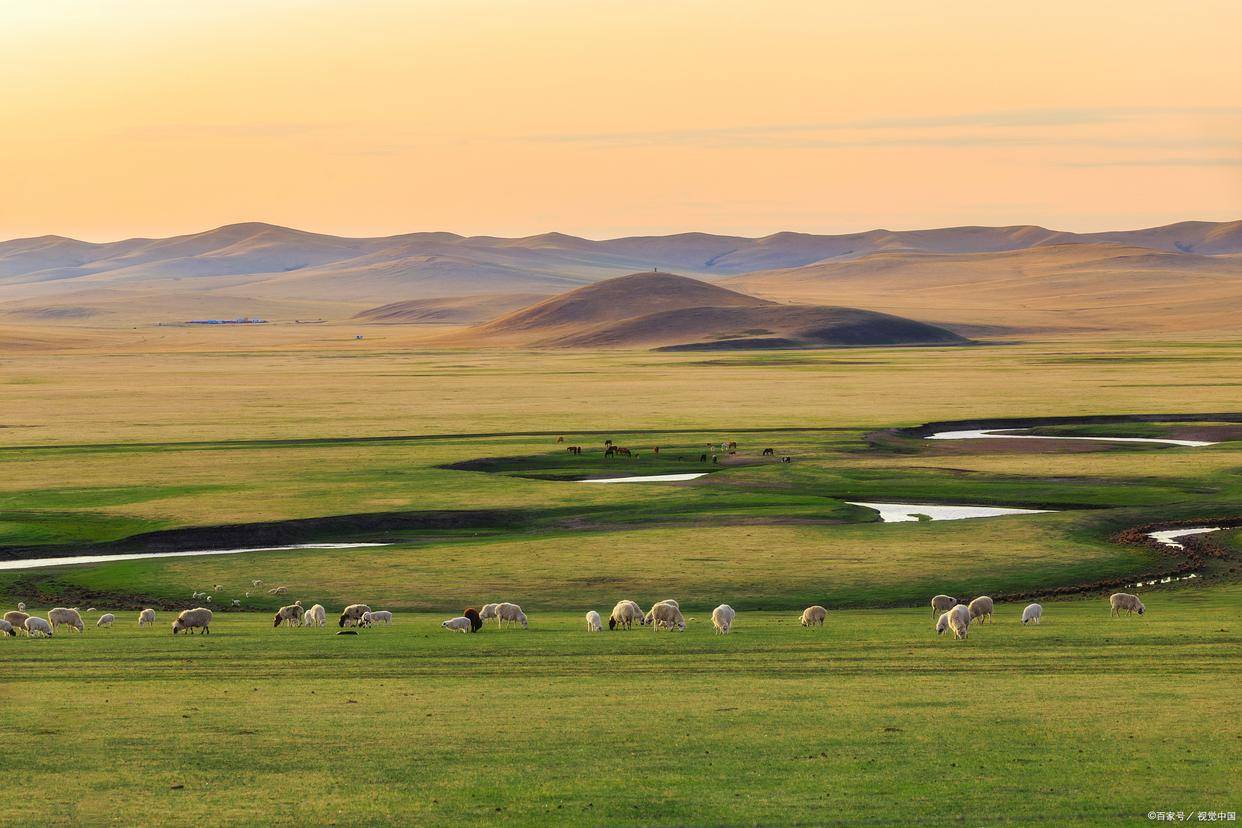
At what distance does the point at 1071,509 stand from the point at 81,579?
3192 centimetres

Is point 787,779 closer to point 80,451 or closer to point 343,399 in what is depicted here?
point 80,451

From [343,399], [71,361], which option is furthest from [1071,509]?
[71,361]

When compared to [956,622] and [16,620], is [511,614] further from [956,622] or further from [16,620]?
[16,620]

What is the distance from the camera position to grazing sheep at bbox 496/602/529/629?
29719mm

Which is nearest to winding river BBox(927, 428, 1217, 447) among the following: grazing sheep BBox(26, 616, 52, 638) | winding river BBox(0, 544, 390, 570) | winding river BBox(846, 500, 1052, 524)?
winding river BBox(846, 500, 1052, 524)

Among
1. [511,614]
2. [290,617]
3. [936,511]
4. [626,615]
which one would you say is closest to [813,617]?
[626,615]

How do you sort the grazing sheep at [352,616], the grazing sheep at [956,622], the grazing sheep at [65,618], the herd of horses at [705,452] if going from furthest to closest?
the herd of horses at [705,452] → the grazing sheep at [352,616] → the grazing sheep at [65,618] → the grazing sheep at [956,622]

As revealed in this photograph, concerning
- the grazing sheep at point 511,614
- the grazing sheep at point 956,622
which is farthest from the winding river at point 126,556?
the grazing sheep at point 956,622

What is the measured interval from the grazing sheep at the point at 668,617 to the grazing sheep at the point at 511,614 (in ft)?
8.98

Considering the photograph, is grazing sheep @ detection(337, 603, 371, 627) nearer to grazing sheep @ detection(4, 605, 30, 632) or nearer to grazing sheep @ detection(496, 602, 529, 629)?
grazing sheep @ detection(496, 602, 529, 629)

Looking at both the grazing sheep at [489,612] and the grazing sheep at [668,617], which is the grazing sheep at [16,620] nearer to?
the grazing sheep at [489,612]

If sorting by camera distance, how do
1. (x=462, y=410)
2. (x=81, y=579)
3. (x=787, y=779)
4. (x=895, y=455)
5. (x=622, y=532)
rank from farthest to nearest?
(x=462, y=410) → (x=895, y=455) → (x=622, y=532) → (x=81, y=579) → (x=787, y=779)

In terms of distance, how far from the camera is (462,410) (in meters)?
90.2

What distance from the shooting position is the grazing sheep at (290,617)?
1204 inches
